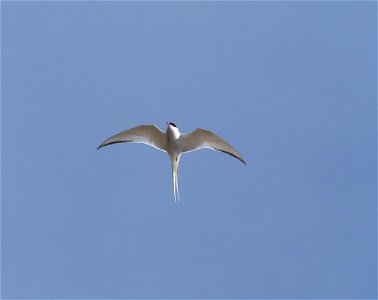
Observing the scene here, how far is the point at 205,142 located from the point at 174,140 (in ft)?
3.21

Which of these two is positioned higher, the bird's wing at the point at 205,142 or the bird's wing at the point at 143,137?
the bird's wing at the point at 143,137

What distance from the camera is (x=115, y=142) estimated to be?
21500 millimetres

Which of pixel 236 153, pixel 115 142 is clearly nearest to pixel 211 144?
pixel 236 153

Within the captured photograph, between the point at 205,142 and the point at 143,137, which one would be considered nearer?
the point at 205,142

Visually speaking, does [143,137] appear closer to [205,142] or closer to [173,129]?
[173,129]

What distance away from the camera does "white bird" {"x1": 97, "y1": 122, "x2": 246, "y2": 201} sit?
21188mm

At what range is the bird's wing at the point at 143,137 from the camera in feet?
70.4

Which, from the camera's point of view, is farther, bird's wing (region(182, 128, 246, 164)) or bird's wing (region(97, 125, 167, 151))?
bird's wing (region(97, 125, 167, 151))

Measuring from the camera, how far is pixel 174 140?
69.9ft

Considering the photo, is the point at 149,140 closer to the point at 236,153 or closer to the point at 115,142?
the point at 115,142

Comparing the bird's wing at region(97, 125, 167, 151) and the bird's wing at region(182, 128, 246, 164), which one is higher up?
the bird's wing at region(97, 125, 167, 151)

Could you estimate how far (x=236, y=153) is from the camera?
21.0 meters

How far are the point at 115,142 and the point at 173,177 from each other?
2144 millimetres

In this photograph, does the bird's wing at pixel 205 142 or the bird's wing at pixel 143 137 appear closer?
the bird's wing at pixel 205 142
